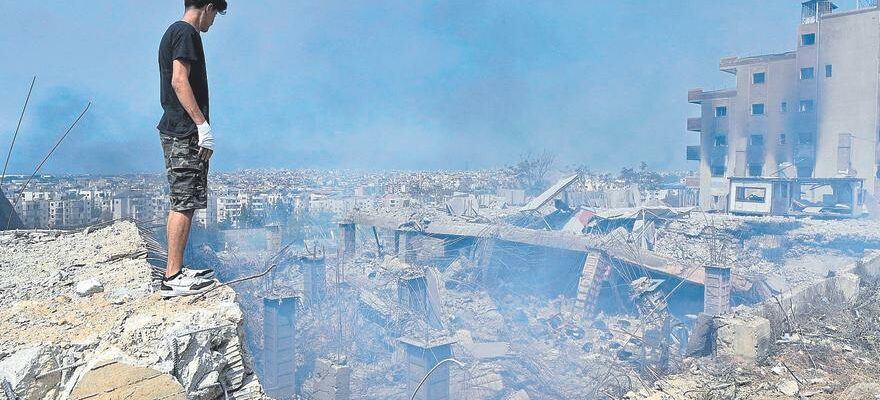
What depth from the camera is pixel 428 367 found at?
27.2 feet

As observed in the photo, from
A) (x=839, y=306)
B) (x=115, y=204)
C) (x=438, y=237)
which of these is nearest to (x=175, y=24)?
(x=839, y=306)

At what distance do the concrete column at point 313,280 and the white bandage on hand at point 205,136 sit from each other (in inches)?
367

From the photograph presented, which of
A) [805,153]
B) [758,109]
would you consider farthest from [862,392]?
[758,109]

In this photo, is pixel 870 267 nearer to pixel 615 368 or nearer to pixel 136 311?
pixel 615 368

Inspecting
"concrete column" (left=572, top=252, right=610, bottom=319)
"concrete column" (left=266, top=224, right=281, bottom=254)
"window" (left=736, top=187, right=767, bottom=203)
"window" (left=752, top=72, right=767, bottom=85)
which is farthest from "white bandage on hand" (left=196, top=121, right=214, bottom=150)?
"window" (left=752, top=72, right=767, bottom=85)

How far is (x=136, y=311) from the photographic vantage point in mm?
1752

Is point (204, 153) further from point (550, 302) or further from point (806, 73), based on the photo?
point (806, 73)

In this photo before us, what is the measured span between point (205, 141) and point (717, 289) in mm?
10780

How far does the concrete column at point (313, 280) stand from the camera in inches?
440

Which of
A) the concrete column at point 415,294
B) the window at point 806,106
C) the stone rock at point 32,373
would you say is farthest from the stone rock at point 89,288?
the window at point 806,106

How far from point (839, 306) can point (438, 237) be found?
9307 mm

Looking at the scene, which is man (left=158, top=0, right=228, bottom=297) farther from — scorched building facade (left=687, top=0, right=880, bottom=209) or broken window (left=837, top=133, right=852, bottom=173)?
broken window (left=837, top=133, right=852, bottom=173)

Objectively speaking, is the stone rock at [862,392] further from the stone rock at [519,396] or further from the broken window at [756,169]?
the broken window at [756,169]

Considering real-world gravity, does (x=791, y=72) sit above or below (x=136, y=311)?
above
